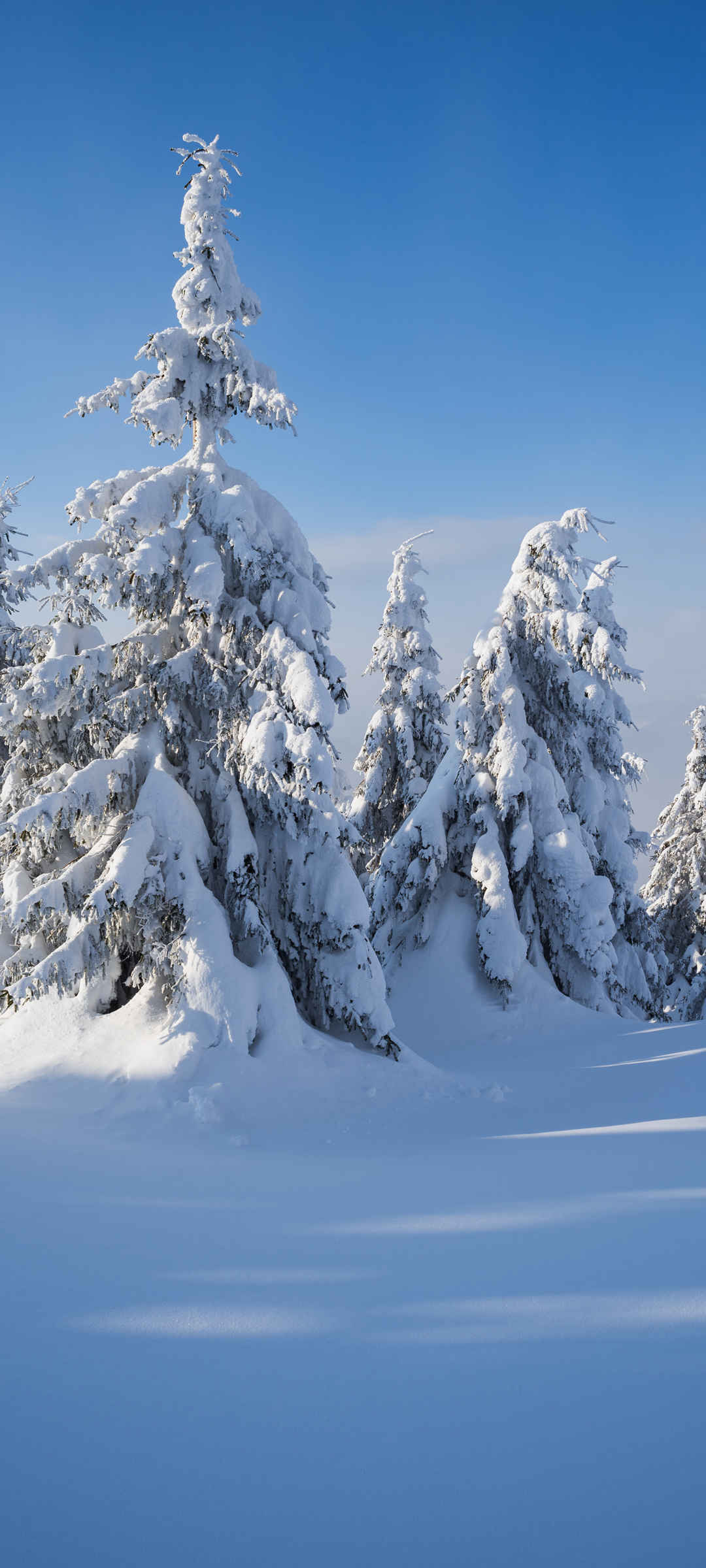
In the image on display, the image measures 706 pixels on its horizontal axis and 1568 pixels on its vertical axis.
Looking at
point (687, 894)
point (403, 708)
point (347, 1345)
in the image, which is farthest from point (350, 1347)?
point (687, 894)

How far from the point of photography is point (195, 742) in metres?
10.3

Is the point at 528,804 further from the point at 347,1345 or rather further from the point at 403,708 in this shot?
the point at 347,1345

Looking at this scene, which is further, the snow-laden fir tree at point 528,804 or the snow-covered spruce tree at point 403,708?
the snow-covered spruce tree at point 403,708

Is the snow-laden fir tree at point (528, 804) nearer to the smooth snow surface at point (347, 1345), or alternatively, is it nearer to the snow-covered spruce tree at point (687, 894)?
the smooth snow surface at point (347, 1345)

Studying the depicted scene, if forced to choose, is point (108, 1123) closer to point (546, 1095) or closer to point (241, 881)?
point (241, 881)

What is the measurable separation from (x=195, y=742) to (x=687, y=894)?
19056 mm

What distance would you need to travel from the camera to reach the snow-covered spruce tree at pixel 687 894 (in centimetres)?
2388

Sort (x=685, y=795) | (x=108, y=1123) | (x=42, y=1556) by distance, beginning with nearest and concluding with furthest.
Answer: (x=42, y=1556), (x=108, y=1123), (x=685, y=795)

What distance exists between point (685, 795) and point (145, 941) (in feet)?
66.9

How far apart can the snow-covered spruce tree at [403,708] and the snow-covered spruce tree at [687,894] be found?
333 inches

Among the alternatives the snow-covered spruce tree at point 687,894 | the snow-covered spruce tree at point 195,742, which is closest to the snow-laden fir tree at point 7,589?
the snow-covered spruce tree at point 195,742

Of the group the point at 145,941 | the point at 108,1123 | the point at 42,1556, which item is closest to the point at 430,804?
the point at 145,941

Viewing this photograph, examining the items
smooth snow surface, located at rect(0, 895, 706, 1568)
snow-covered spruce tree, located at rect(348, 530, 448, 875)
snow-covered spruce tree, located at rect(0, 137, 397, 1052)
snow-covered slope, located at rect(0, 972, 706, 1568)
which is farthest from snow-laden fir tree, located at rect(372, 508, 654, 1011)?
snow-covered slope, located at rect(0, 972, 706, 1568)

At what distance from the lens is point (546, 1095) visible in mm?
10055
